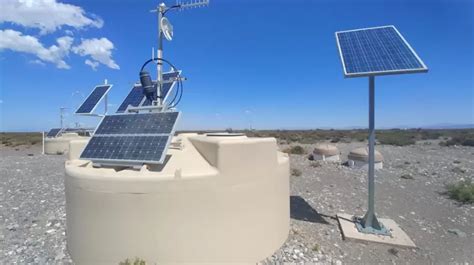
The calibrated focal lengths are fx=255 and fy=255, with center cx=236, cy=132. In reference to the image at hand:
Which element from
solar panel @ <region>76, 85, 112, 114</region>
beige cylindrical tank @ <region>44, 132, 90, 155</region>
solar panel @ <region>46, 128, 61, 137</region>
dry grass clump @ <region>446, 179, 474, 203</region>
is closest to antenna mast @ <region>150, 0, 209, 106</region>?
solar panel @ <region>76, 85, 112, 114</region>

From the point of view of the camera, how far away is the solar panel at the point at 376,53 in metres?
5.75

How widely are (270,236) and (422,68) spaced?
475 centimetres

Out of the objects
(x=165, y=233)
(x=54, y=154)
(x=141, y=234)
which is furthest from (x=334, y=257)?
(x=54, y=154)

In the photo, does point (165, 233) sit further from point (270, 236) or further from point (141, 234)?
point (270, 236)

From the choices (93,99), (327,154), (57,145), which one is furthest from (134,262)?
(57,145)

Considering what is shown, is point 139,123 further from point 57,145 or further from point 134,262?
point 57,145

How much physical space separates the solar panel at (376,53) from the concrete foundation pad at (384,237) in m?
3.86

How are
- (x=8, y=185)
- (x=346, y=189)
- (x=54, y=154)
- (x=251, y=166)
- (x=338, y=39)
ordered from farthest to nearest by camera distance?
(x=54, y=154), (x=8, y=185), (x=346, y=189), (x=338, y=39), (x=251, y=166)

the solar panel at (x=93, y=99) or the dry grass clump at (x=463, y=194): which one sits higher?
the solar panel at (x=93, y=99)

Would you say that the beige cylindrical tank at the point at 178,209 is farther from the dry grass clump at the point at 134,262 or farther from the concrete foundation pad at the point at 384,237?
the concrete foundation pad at the point at 384,237

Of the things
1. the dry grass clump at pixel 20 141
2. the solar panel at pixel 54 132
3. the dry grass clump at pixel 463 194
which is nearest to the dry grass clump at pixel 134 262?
the dry grass clump at pixel 463 194

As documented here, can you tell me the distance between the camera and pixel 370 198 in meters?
6.48

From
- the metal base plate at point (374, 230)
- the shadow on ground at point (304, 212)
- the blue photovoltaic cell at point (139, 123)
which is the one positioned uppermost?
the blue photovoltaic cell at point (139, 123)

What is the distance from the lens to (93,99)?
1288cm
